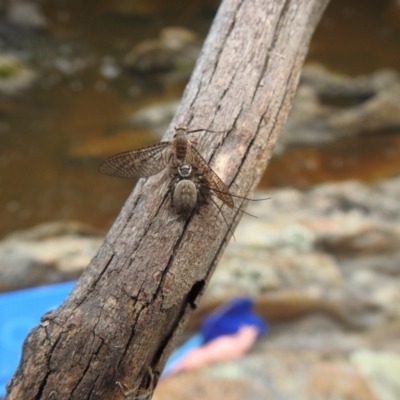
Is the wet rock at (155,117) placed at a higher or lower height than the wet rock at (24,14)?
lower

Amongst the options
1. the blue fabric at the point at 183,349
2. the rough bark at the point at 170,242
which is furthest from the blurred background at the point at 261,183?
the rough bark at the point at 170,242

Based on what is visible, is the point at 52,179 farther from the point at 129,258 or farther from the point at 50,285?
the point at 129,258

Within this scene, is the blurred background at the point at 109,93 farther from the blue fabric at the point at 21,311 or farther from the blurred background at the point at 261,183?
the blue fabric at the point at 21,311

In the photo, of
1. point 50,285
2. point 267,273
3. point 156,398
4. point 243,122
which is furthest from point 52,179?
point 243,122

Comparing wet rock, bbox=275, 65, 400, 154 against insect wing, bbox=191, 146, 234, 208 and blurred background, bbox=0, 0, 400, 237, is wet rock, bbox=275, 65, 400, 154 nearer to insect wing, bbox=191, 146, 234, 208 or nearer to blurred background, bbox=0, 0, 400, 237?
blurred background, bbox=0, 0, 400, 237

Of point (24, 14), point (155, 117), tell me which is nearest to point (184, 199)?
point (155, 117)

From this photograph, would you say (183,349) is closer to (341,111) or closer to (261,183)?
(261,183)
